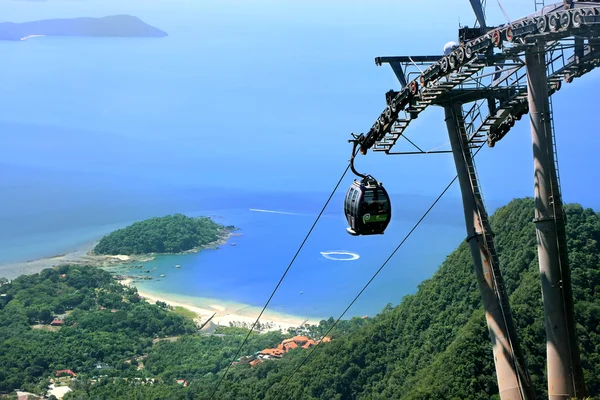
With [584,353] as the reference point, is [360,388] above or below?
below

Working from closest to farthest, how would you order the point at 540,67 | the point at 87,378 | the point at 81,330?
the point at 540,67 < the point at 87,378 < the point at 81,330

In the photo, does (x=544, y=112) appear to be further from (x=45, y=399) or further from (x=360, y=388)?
(x=45, y=399)

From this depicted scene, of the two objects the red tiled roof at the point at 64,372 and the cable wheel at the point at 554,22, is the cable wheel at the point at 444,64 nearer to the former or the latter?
the cable wheel at the point at 554,22

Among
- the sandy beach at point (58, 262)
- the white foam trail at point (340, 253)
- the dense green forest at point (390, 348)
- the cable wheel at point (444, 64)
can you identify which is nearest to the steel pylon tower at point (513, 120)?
the cable wheel at point (444, 64)

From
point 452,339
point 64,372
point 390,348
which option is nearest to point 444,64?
point 452,339

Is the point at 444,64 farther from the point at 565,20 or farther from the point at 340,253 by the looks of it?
the point at 340,253

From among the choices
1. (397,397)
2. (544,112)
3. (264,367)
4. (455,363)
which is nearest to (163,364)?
(264,367)
